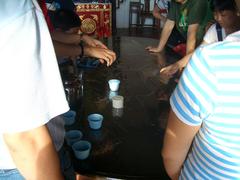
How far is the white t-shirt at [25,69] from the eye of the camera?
583mm

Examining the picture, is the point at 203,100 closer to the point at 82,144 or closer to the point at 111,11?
the point at 82,144

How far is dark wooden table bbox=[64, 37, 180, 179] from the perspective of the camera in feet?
3.70

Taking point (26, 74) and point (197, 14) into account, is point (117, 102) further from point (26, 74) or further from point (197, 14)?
point (197, 14)

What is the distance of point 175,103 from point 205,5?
179 cm

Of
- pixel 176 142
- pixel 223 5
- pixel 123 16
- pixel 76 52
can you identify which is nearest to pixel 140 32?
pixel 123 16

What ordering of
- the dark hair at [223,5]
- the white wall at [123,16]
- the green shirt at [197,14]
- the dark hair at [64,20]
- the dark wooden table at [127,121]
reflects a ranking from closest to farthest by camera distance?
the dark wooden table at [127,121]
the dark hair at [223,5]
the dark hair at [64,20]
the green shirt at [197,14]
the white wall at [123,16]

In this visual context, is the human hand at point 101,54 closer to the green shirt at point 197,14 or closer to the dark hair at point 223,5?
the dark hair at point 223,5

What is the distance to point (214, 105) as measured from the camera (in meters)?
0.64

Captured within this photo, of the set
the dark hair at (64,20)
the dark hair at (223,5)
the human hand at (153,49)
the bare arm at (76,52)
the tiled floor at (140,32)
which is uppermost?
the dark hair at (223,5)

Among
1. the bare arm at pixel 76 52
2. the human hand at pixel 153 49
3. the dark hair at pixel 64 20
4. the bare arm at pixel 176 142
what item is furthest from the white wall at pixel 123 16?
the bare arm at pixel 176 142

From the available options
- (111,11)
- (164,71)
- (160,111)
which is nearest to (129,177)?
(160,111)

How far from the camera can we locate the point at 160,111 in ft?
5.04

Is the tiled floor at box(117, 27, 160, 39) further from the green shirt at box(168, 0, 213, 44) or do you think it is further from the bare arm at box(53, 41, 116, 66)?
the bare arm at box(53, 41, 116, 66)

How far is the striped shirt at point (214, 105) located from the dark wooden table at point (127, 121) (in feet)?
1.25
